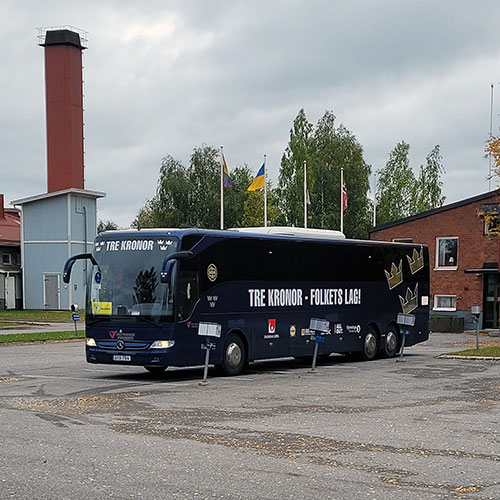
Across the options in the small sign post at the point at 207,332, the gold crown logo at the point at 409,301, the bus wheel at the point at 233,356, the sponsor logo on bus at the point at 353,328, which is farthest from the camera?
the gold crown logo at the point at 409,301

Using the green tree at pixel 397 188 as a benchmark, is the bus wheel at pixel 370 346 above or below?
below

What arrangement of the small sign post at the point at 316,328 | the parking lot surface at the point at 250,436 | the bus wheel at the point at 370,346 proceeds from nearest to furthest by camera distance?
the parking lot surface at the point at 250,436, the small sign post at the point at 316,328, the bus wheel at the point at 370,346

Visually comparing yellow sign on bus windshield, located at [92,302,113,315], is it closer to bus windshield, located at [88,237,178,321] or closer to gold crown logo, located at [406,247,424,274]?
bus windshield, located at [88,237,178,321]

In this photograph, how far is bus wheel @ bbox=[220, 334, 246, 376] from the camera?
21.3 metres

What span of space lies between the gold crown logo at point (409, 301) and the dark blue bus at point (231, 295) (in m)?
0.85

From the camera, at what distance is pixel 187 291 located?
2027cm

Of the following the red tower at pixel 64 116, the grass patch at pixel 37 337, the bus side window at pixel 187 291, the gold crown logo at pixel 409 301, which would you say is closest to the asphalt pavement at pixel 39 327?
the grass patch at pixel 37 337

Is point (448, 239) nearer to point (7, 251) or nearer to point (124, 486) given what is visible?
point (7, 251)

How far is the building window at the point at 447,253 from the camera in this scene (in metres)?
48.3

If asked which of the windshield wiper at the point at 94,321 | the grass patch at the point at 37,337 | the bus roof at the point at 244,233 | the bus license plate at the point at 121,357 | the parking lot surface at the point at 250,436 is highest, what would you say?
the bus roof at the point at 244,233

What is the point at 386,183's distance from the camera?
286 ft

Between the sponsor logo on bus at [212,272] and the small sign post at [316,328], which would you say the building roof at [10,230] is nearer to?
the small sign post at [316,328]

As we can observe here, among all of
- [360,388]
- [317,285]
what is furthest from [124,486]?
[317,285]

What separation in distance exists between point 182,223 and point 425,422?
7047cm
